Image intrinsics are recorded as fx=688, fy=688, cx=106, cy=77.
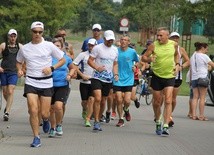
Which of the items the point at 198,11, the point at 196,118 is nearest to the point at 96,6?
the point at 198,11

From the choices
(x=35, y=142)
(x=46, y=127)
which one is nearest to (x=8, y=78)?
(x=46, y=127)

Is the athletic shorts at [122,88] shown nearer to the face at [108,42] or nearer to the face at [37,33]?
the face at [108,42]

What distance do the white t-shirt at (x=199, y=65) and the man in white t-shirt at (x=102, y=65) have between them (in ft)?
12.8

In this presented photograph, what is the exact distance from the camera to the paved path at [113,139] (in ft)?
34.7

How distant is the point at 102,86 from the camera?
1353 centimetres

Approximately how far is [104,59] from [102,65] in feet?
0.41

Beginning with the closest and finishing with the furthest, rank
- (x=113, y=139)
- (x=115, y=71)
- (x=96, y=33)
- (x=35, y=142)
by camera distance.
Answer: (x=35, y=142) < (x=113, y=139) < (x=115, y=71) < (x=96, y=33)

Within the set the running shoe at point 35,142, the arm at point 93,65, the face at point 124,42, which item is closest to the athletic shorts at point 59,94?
the arm at point 93,65

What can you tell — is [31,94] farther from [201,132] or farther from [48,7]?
[48,7]

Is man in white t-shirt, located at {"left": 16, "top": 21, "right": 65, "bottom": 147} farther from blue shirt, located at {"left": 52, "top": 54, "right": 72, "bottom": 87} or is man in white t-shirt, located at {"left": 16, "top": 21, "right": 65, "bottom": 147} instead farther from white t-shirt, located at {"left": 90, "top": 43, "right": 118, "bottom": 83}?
white t-shirt, located at {"left": 90, "top": 43, "right": 118, "bottom": 83}

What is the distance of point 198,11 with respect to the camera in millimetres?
39750

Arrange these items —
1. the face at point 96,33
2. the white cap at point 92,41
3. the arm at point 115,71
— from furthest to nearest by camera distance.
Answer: the face at point 96,33, the white cap at point 92,41, the arm at point 115,71

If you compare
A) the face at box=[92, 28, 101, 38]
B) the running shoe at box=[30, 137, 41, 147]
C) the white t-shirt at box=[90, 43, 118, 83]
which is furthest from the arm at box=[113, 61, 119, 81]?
the running shoe at box=[30, 137, 41, 147]

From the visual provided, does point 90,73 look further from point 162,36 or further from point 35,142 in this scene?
point 35,142
